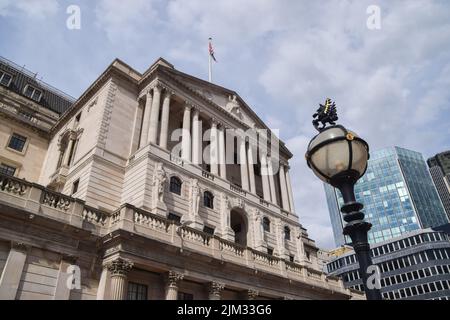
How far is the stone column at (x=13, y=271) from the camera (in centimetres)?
1641

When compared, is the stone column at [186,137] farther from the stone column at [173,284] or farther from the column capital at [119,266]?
the column capital at [119,266]

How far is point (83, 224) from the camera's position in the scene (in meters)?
20.3

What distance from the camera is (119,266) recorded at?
62.3 feet

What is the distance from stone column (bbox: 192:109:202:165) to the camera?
114 feet

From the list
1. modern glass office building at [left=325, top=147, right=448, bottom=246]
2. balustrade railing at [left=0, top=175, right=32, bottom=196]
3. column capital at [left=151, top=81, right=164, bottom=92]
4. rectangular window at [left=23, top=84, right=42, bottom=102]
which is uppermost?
modern glass office building at [left=325, top=147, right=448, bottom=246]

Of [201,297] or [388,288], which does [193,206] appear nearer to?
[201,297]

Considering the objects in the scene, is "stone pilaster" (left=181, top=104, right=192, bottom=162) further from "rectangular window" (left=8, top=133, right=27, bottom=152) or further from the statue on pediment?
"rectangular window" (left=8, top=133, right=27, bottom=152)

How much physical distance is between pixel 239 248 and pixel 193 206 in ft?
20.1

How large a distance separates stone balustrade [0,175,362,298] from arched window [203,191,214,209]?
727cm

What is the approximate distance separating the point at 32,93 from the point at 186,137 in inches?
1068

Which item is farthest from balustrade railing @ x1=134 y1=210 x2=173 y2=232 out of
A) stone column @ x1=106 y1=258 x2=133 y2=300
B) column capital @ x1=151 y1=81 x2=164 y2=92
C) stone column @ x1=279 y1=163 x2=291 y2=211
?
stone column @ x1=279 y1=163 x2=291 y2=211

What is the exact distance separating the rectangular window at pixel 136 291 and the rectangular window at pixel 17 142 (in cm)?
2698
